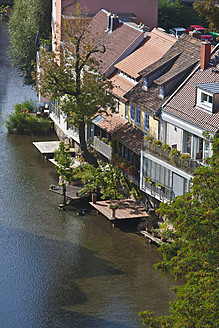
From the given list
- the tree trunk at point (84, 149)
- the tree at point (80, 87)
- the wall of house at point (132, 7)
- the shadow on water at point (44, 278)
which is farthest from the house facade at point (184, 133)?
the wall of house at point (132, 7)

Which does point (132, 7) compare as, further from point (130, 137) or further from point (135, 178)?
point (135, 178)

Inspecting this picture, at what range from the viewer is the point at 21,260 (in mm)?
47875

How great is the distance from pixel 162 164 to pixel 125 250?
743 cm

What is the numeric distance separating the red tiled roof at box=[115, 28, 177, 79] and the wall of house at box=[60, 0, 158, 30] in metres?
14.4

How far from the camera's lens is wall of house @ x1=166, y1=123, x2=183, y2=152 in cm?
4859

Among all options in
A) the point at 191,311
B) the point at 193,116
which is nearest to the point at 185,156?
the point at 193,116

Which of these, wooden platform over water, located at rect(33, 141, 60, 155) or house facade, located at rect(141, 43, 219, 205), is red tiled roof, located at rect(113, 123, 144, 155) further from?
wooden platform over water, located at rect(33, 141, 60, 155)

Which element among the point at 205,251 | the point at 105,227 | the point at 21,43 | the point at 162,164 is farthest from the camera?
the point at 21,43

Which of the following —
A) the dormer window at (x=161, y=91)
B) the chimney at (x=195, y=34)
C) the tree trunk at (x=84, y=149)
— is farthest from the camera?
the tree trunk at (x=84, y=149)

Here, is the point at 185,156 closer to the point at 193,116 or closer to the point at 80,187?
the point at 193,116

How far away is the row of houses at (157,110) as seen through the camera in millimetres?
46725

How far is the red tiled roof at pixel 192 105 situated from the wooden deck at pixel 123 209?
9.11 m

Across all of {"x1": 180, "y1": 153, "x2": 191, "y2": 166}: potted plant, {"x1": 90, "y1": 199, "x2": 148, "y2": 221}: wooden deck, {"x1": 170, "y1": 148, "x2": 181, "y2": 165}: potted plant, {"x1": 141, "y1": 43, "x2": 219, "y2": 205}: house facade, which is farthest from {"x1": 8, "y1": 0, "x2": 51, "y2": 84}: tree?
{"x1": 180, "y1": 153, "x2": 191, "y2": 166}: potted plant

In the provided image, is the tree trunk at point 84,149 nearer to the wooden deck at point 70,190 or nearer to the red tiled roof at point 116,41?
the wooden deck at point 70,190
